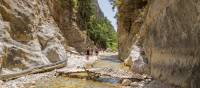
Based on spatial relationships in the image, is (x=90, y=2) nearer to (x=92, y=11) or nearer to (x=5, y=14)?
(x=92, y=11)

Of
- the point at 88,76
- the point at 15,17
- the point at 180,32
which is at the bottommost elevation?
the point at 88,76

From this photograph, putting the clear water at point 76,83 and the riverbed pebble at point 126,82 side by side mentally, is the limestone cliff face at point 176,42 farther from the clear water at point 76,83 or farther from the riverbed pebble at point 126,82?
the clear water at point 76,83

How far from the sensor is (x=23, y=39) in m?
20.2

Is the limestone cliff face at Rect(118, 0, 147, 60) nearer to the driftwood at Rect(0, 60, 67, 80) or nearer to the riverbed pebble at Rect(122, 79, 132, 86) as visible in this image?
the driftwood at Rect(0, 60, 67, 80)

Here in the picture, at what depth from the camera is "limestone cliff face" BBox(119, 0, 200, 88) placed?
11.7 m

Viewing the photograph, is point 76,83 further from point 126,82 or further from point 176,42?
point 176,42

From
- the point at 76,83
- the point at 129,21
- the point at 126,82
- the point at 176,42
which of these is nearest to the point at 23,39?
the point at 76,83

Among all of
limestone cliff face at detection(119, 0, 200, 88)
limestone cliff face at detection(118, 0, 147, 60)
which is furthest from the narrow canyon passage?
limestone cliff face at detection(118, 0, 147, 60)

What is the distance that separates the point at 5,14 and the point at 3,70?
12.2 feet

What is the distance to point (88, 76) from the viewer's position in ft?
68.9

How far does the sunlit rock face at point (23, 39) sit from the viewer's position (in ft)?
58.9

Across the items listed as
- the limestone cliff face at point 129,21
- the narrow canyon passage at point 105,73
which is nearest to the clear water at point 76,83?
the narrow canyon passage at point 105,73

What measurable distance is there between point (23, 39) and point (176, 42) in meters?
9.71

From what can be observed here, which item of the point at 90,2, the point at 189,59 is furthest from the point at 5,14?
the point at 90,2
